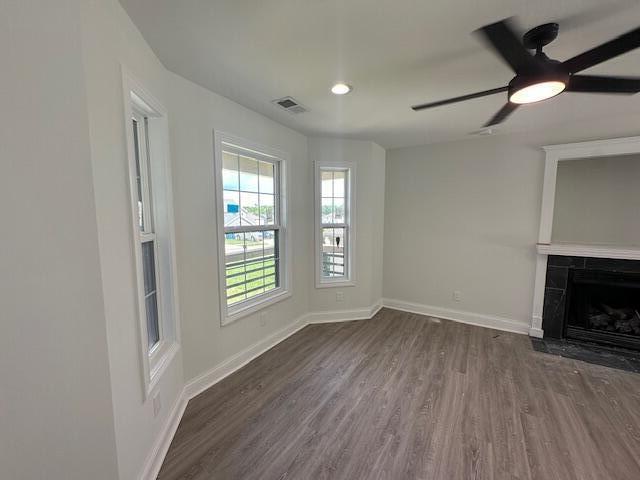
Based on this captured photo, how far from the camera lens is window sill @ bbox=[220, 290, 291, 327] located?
8.03 feet

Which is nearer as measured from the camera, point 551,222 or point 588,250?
point 588,250

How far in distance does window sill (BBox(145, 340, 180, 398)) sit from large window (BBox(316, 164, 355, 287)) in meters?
2.05

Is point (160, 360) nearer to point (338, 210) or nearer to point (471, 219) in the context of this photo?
point (338, 210)

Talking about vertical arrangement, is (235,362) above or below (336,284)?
below

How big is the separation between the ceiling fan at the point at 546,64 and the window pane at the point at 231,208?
7.18 ft

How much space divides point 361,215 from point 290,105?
1807 mm

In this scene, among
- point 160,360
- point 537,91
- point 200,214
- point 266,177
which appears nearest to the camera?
point 537,91

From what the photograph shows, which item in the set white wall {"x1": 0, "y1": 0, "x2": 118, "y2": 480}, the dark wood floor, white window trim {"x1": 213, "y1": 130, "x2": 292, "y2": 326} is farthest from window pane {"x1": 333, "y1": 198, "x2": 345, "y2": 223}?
white wall {"x1": 0, "y1": 0, "x2": 118, "y2": 480}

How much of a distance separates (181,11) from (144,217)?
1209 millimetres

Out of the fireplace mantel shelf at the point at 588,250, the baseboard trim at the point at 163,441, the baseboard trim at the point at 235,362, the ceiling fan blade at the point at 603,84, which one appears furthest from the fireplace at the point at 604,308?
the baseboard trim at the point at 163,441

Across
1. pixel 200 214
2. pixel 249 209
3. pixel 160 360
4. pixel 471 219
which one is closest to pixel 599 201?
pixel 471 219

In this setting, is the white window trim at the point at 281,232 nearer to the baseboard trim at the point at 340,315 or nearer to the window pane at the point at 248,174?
the window pane at the point at 248,174

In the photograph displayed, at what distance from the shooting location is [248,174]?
2740 mm

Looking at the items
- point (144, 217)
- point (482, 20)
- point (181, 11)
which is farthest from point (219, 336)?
point (482, 20)
